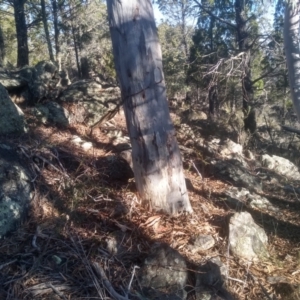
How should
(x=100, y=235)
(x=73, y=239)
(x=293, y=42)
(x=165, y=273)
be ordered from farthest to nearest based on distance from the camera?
(x=293, y=42)
(x=100, y=235)
(x=73, y=239)
(x=165, y=273)

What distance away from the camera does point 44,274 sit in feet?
9.58

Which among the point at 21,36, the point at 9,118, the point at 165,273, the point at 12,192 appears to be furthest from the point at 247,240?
the point at 21,36

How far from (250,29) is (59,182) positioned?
37.2ft

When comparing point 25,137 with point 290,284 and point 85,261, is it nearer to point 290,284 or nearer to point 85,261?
point 85,261

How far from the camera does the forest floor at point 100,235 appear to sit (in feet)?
9.46

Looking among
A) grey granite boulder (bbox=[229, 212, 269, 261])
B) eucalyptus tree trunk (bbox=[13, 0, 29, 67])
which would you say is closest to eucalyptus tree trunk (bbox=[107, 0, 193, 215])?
grey granite boulder (bbox=[229, 212, 269, 261])

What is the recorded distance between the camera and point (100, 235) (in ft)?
11.2

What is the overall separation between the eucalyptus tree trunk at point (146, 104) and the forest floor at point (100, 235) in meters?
0.26

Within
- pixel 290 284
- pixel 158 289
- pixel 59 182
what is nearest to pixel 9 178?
pixel 59 182

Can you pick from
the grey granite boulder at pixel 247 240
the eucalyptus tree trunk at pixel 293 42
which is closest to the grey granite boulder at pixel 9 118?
the grey granite boulder at pixel 247 240

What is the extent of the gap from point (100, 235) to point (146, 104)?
1309 millimetres

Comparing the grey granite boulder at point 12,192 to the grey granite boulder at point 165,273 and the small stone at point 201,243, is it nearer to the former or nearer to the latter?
the grey granite boulder at point 165,273

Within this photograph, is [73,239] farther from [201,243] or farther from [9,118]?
[9,118]

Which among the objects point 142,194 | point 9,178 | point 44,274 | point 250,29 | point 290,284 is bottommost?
point 290,284
